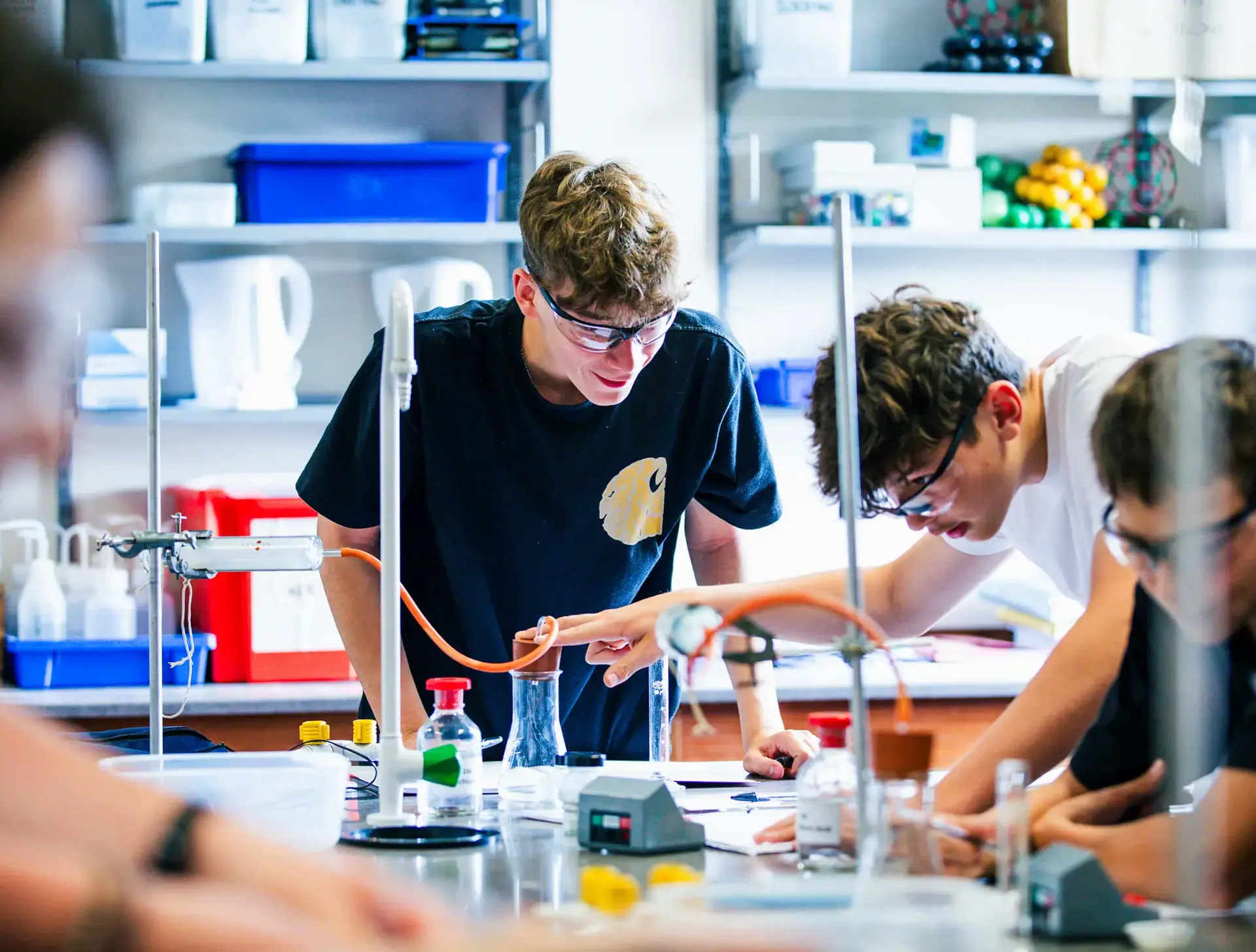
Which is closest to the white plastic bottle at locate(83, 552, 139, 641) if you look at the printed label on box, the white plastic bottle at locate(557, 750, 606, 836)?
the printed label on box

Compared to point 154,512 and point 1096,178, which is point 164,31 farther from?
point 1096,178

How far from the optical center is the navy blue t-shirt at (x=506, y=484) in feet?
6.75

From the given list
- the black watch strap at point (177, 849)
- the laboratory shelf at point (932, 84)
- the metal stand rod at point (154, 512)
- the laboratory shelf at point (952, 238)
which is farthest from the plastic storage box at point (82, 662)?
the black watch strap at point (177, 849)

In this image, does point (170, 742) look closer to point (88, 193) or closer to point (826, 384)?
point (826, 384)

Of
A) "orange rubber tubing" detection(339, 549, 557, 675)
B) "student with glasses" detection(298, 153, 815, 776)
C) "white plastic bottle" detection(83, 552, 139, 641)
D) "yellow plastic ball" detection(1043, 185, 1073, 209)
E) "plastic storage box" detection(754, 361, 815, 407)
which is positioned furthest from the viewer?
"yellow plastic ball" detection(1043, 185, 1073, 209)

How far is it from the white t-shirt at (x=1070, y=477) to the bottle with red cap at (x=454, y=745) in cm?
68

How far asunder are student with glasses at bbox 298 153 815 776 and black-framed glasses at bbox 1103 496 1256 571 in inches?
33.1

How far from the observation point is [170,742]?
184cm

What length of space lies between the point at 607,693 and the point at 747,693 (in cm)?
25

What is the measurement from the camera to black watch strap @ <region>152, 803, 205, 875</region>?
2.72 feet

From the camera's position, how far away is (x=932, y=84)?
3428 millimetres

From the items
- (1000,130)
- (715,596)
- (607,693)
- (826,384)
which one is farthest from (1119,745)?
(1000,130)

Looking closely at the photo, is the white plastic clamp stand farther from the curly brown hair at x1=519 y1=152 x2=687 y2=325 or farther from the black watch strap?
the black watch strap

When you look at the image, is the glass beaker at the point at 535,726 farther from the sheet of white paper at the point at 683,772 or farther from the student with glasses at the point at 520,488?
the student with glasses at the point at 520,488
